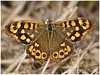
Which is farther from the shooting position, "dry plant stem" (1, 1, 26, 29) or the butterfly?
"dry plant stem" (1, 1, 26, 29)

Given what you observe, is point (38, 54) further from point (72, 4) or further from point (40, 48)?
point (72, 4)

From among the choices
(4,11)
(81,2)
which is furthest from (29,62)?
(81,2)

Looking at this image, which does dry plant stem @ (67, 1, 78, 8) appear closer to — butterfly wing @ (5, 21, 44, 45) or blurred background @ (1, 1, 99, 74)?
blurred background @ (1, 1, 99, 74)

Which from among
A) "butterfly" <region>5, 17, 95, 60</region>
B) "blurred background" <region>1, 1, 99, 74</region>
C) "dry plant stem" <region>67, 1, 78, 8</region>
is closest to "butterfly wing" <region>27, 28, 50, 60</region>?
"butterfly" <region>5, 17, 95, 60</region>

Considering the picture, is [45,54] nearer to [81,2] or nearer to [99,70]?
[99,70]

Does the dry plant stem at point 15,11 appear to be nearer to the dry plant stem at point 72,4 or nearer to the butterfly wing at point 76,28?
the dry plant stem at point 72,4

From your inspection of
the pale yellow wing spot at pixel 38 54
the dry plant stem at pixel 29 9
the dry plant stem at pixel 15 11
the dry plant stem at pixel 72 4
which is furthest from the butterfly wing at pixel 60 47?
the dry plant stem at pixel 29 9
